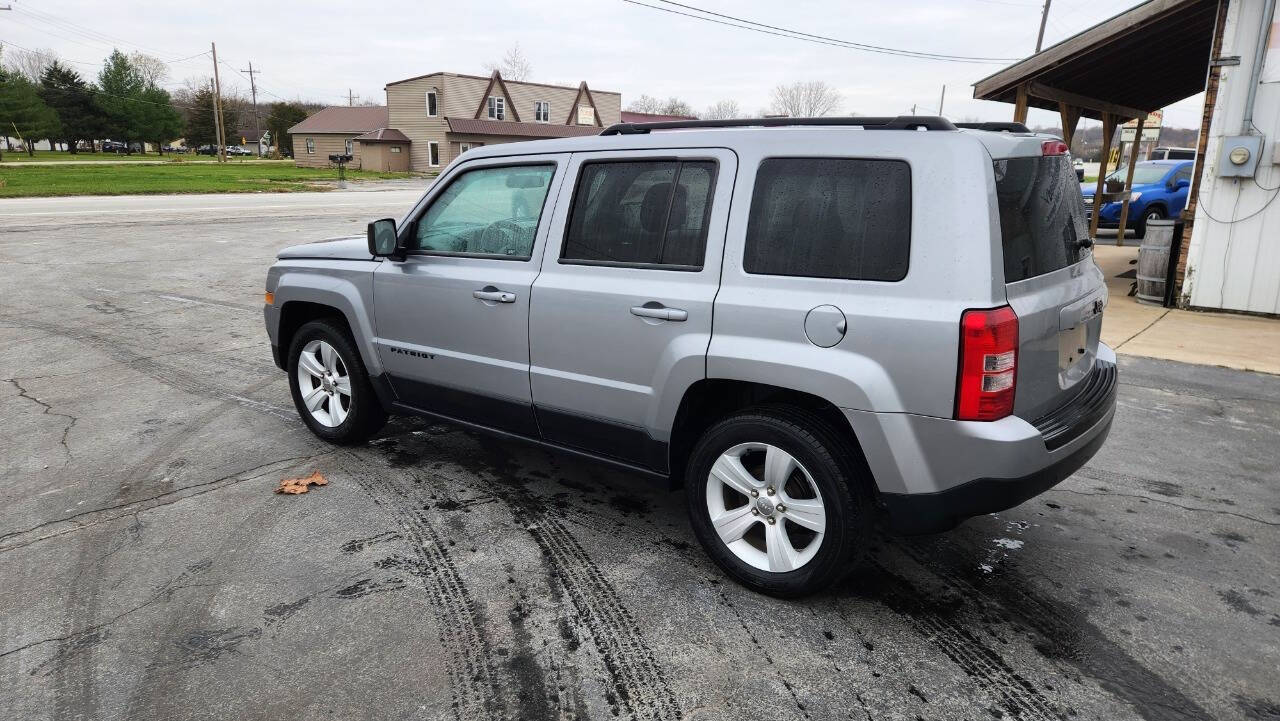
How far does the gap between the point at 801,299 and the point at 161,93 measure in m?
96.0

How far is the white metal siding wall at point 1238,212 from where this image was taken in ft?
28.3

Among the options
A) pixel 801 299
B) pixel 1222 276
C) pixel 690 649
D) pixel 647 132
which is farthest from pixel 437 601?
pixel 1222 276

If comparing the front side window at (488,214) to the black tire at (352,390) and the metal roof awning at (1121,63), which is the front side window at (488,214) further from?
the metal roof awning at (1121,63)

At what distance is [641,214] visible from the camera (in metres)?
3.59

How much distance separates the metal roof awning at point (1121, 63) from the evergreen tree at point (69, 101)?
86.2m

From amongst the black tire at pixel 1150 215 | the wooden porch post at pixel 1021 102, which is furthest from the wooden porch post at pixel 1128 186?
the wooden porch post at pixel 1021 102

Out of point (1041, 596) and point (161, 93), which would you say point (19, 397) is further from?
point (161, 93)

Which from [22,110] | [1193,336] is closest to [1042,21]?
[1193,336]

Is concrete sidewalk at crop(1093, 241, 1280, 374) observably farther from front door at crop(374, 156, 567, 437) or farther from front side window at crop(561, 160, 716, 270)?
front door at crop(374, 156, 567, 437)

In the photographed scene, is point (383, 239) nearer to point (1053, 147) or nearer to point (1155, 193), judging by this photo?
point (1053, 147)

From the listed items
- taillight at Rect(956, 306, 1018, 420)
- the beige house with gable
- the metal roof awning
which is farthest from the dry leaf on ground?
the beige house with gable

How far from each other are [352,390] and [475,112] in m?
57.9

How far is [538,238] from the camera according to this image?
3.91 metres

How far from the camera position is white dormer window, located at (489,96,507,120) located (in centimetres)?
5981
